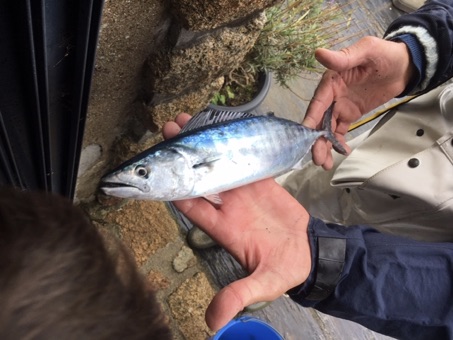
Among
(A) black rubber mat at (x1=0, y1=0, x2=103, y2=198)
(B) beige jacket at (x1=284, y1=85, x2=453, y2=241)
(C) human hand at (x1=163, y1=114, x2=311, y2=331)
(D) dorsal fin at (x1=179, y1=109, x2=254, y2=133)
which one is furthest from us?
(B) beige jacket at (x1=284, y1=85, x2=453, y2=241)

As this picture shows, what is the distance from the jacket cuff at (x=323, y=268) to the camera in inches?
62.5

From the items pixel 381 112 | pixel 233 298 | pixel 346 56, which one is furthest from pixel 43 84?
pixel 381 112

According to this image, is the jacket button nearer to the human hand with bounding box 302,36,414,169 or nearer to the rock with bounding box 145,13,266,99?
the human hand with bounding box 302,36,414,169

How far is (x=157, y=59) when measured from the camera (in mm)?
1572

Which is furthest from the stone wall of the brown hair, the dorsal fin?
the brown hair

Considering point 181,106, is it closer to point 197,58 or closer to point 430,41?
point 197,58

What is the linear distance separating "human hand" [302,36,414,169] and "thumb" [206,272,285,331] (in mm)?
882

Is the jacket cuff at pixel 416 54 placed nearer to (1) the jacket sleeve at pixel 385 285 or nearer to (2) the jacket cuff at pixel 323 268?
(1) the jacket sleeve at pixel 385 285

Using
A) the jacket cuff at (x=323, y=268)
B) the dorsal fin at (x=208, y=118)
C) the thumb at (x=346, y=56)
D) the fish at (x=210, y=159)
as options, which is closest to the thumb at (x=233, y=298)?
the jacket cuff at (x=323, y=268)

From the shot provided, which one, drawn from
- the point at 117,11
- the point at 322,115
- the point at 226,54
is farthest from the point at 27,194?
the point at 322,115

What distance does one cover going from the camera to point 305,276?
1.58m

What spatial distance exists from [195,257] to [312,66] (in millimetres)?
1475

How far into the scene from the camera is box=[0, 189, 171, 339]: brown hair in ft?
2.21

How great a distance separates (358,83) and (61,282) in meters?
1.84
